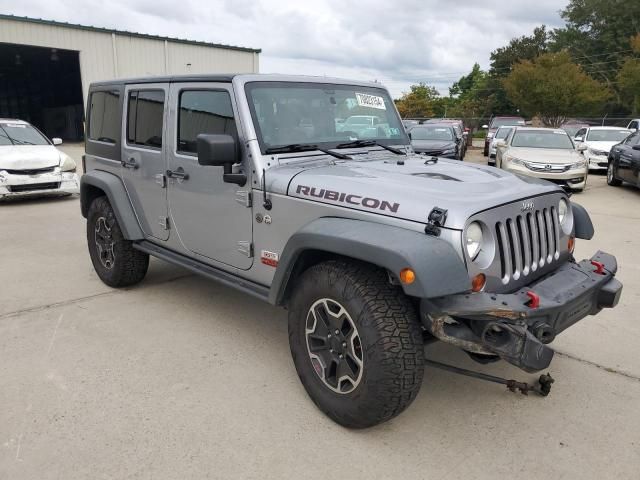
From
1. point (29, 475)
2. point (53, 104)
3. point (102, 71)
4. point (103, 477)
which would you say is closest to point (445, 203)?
point (103, 477)

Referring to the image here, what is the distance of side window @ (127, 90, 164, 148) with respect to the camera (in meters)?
4.12

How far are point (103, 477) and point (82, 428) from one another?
44 centimetres

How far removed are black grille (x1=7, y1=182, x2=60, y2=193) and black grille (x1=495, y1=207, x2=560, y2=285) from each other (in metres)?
9.25

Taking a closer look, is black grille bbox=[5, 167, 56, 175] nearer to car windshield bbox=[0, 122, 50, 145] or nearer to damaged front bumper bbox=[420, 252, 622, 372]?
car windshield bbox=[0, 122, 50, 145]

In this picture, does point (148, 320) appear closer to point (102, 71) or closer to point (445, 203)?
point (445, 203)

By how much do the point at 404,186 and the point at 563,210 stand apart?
3.95ft

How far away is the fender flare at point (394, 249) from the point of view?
230cm

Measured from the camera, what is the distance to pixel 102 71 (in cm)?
2350

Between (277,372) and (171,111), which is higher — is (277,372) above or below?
below

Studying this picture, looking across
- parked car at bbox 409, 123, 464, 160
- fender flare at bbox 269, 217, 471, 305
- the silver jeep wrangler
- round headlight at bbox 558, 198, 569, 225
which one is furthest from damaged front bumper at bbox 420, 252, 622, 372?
parked car at bbox 409, 123, 464, 160

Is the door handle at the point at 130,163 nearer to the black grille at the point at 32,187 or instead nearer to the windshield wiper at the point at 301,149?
the windshield wiper at the point at 301,149

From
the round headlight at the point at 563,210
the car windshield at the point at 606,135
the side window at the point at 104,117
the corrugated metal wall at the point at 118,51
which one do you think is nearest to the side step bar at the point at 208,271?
the side window at the point at 104,117

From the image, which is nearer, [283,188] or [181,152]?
[283,188]

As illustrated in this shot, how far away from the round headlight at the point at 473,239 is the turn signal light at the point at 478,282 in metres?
0.09
